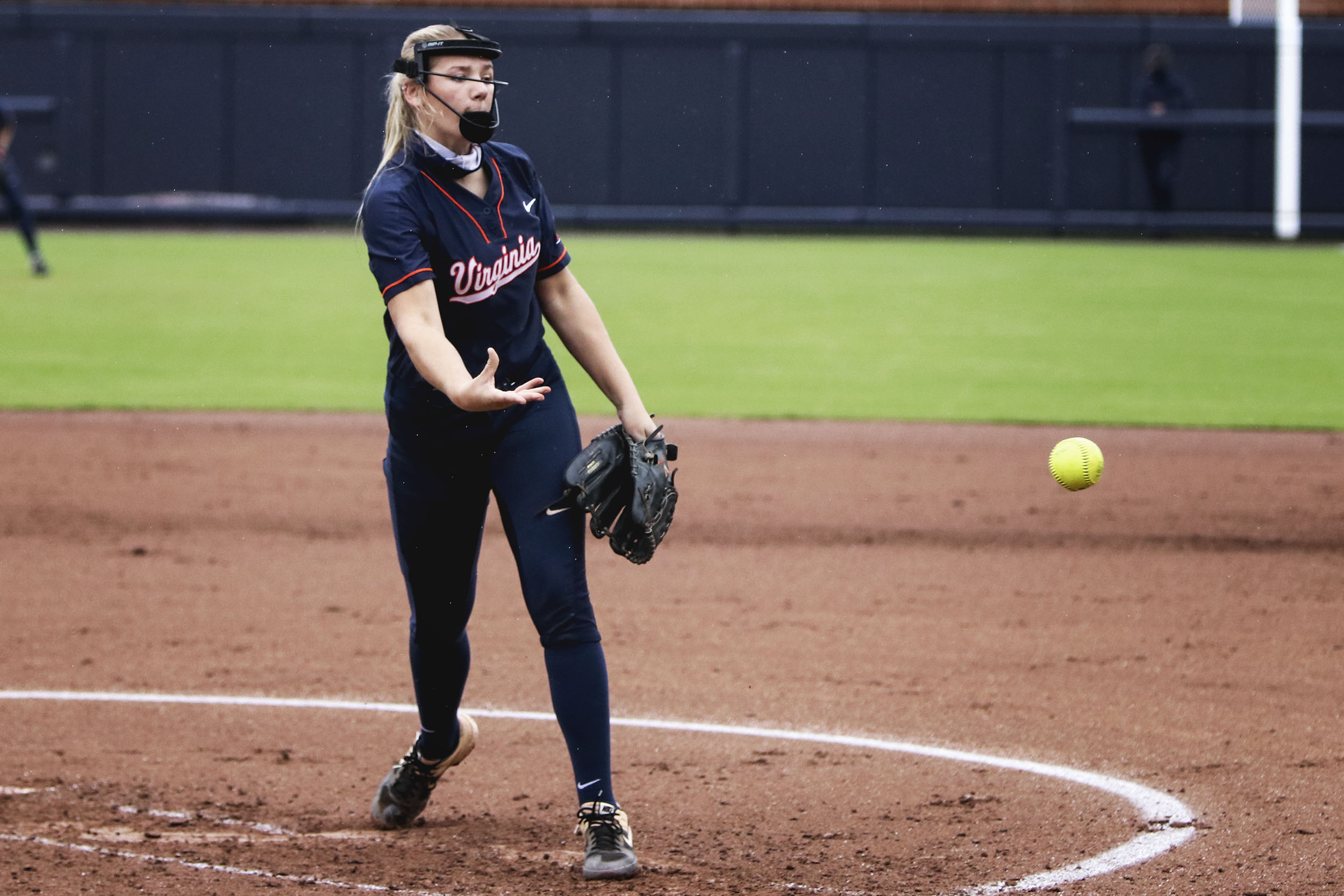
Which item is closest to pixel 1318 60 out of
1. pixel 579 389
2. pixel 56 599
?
pixel 579 389

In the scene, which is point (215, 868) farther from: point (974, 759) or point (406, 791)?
point (974, 759)

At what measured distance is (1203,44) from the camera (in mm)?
21766

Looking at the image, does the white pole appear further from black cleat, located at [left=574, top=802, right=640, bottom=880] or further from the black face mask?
black cleat, located at [left=574, top=802, right=640, bottom=880]

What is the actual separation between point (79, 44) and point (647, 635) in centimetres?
1836

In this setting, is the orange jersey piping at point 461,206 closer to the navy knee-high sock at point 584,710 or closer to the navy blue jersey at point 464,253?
the navy blue jersey at point 464,253

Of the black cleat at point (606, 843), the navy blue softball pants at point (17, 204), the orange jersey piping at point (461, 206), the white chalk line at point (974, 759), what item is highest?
the navy blue softball pants at point (17, 204)

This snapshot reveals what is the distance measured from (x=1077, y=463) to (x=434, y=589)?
2.55 meters

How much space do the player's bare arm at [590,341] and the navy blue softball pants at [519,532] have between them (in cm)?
11

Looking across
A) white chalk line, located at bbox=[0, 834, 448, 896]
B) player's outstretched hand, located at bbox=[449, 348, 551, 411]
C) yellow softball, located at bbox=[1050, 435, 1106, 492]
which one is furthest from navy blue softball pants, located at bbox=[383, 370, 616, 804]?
yellow softball, located at bbox=[1050, 435, 1106, 492]

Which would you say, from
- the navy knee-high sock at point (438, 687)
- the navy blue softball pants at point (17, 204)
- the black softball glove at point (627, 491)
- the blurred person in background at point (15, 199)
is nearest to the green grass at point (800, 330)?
the blurred person in background at point (15, 199)

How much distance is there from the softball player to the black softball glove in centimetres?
5

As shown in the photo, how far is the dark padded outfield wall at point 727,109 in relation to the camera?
70.7ft

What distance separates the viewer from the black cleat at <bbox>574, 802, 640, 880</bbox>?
12.2ft

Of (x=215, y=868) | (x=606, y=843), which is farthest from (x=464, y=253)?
(x=215, y=868)
